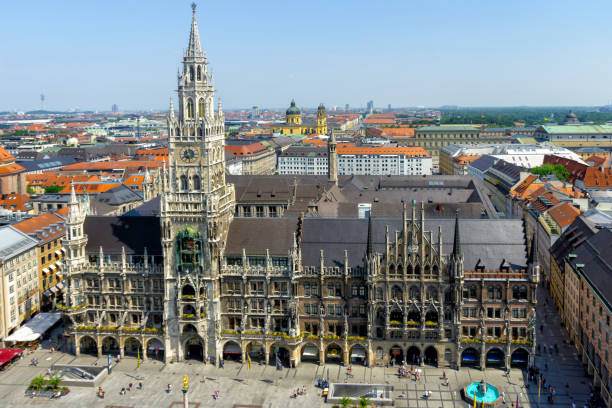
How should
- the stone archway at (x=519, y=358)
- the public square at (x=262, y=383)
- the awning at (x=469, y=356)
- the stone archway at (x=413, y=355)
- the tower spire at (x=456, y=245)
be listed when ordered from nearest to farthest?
1. the public square at (x=262, y=383)
2. the tower spire at (x=456, y=245)
3. the stone archway at (x=519, y=358)
4. the awning at (x=469, y=356)
5. the stone archway at (x=413, y=355)

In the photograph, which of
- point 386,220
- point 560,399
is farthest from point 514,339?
point 386,220

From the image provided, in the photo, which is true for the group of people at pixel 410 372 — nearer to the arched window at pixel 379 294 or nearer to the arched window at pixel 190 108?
the arched window at pixel 379 294

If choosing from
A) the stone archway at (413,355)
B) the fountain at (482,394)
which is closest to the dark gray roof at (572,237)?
the stone archway at (413,355)

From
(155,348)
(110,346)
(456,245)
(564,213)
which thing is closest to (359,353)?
(456,245)

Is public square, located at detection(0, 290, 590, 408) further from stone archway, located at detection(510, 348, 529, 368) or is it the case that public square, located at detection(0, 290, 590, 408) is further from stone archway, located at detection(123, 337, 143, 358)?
stone archway, located at detection(123, 337, 143, 358)

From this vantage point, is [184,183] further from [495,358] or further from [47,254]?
[495,358]
